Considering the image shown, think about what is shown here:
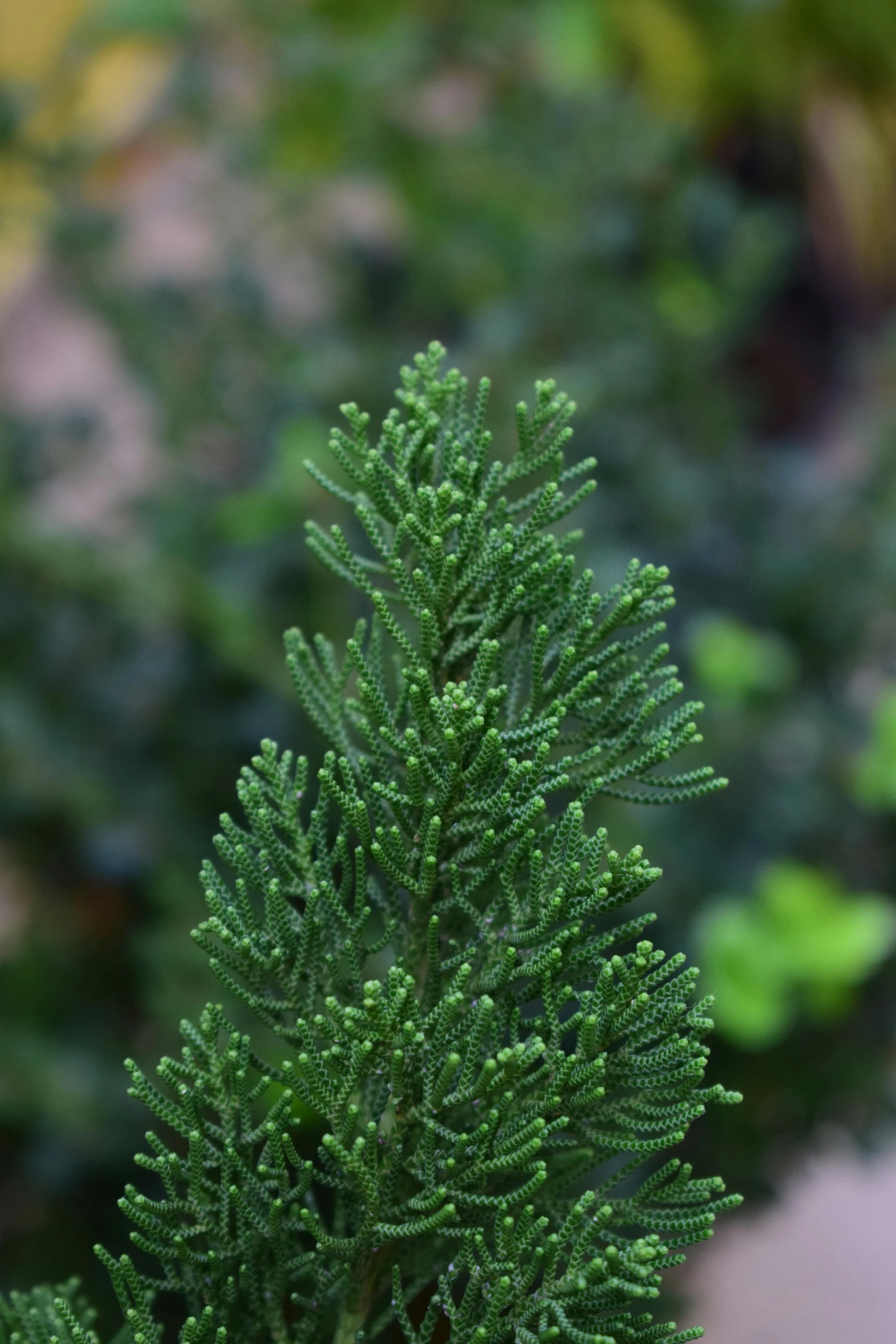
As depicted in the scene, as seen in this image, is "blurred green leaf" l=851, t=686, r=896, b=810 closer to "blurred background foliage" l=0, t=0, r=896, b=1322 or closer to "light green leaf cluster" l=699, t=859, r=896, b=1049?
"blurred background foliage" l=0, t=0, r=896, b=1322

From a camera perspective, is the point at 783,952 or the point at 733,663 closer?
the point at 783,952

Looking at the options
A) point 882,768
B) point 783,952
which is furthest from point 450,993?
point 882,768

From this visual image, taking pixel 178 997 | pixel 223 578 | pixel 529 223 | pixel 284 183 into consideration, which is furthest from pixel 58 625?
pixel 529 223

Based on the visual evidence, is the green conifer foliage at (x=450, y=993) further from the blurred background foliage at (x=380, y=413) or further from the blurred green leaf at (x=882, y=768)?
the blurred green leaf at (x=882, y=768)

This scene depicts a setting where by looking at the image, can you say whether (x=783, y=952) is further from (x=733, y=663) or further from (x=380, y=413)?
(x=380, y=413)

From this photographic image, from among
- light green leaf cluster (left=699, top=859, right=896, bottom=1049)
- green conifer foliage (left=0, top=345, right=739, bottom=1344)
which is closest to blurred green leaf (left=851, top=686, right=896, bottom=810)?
light green leaf cluster (left=699, top=859, right=896, bottom=1049)

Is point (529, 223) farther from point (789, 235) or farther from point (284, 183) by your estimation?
point (789, 235)
